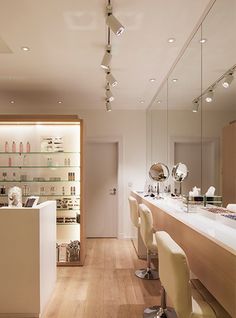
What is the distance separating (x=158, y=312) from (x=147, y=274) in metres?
1.14

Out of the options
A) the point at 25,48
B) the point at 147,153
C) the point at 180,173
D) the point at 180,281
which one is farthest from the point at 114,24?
the point at 147,153

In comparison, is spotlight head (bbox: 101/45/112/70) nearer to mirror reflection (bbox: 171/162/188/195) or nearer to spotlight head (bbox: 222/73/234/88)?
spotlight head (bbox: 222/73/234/88)

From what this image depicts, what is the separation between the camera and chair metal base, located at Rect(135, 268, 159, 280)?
3.84m

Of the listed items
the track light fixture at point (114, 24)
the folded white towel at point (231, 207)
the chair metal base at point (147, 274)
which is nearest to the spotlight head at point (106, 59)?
the track light fixture at point (114, 24)

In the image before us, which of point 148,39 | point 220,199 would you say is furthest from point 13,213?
point 148,39

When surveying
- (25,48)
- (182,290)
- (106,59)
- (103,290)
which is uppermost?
(25,48)

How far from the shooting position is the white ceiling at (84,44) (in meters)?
2.41

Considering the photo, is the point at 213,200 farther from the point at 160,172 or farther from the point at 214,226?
the point at 160,172

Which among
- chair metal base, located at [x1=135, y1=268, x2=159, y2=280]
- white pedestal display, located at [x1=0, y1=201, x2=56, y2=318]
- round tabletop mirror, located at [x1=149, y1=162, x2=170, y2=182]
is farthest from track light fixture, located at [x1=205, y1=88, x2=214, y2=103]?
chair metal base, located at [x1=135, y1=268, x2=159, y2=280]

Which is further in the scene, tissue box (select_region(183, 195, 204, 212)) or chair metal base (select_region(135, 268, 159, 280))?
chair metal base (select_region(135, 268, 159, 280))

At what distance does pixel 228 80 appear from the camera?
7.45 ft

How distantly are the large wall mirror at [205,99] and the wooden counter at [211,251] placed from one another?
438 mm

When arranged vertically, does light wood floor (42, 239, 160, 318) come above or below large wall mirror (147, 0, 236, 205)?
below

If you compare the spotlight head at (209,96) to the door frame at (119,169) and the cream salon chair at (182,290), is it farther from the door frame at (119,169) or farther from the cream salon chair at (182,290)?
the door frame at (119,169)
